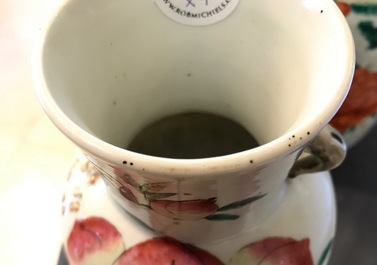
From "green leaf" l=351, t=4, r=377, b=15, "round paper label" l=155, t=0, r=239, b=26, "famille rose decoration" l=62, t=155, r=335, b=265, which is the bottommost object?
"famille rose decoration" l=62, t=155, r=335, b=265

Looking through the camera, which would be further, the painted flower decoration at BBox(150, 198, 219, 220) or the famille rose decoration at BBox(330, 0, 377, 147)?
the famille rose decoration at BBox(330, 0, 377, 147)

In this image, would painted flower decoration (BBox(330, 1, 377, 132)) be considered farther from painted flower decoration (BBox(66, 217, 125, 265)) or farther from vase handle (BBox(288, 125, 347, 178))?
painted flower decoration (BBox(66, 217, 125, 265))

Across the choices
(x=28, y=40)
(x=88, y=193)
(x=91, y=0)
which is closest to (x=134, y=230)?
(x=88, y=193)

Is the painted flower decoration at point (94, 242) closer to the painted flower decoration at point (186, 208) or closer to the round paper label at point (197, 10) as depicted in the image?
the painted flower decoration at point (186, 208)

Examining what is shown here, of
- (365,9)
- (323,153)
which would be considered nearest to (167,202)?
(323,153)

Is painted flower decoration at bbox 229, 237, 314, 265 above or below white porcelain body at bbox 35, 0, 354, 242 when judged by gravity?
below

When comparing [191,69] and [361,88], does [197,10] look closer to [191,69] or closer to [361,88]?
[191,69]

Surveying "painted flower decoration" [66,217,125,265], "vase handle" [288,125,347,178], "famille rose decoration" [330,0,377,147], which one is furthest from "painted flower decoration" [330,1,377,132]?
"painted flower decoration" [66,217,125,265]

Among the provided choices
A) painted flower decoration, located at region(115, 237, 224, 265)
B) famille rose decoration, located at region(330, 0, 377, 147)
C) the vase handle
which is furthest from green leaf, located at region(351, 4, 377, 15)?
painted flower decoration, located at region(115, 237, 224, 265)
